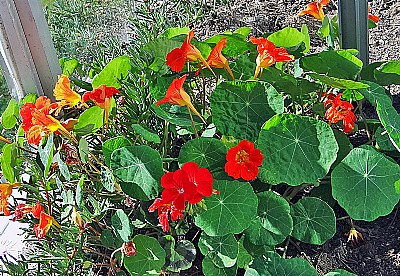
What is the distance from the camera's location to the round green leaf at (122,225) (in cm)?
130

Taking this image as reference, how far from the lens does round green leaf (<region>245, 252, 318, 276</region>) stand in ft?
4.14

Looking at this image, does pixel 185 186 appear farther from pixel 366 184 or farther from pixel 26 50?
pixel 26 50

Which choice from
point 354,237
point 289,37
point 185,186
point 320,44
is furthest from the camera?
point 320,44

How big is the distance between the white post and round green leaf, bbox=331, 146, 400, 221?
0.91 meters

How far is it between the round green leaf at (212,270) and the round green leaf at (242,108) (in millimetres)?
287

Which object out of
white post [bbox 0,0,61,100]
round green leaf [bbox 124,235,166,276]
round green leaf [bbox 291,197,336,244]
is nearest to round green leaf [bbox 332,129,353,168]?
round green leaf [bbox 291,197,336,244]

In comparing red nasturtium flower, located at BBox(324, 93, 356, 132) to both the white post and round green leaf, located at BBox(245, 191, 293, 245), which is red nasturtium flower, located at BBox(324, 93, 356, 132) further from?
the white post

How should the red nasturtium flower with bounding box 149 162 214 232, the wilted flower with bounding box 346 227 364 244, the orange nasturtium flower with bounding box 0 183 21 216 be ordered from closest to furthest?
the red nasturtium flower with bounding box 149 162 214 232 < the orange nasturtium flower with bounding box 0 183 21 216 < the wilted flower with bounding box 346 227 364 244

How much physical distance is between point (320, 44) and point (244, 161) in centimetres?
85

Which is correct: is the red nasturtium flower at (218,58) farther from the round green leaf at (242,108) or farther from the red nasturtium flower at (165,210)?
the red nasturtium flower at (165,210)

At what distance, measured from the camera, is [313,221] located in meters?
1.35

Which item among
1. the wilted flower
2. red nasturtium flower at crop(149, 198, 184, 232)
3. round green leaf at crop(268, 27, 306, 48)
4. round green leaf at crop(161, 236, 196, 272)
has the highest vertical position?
round green leaf at crop(268, 27, 306, 48)

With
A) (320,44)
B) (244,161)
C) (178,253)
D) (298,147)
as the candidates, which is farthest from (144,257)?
(320,44)

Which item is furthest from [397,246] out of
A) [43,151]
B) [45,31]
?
[45,31]
